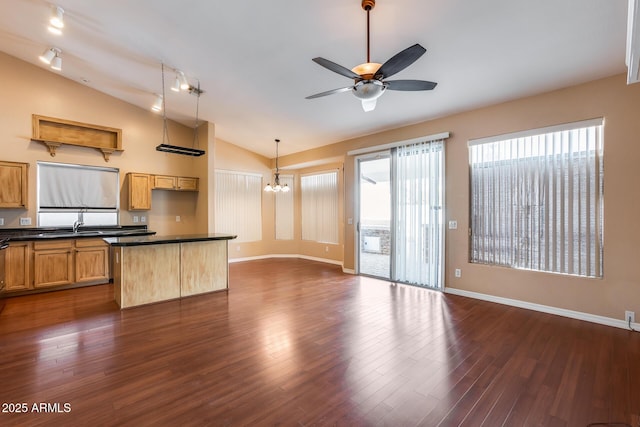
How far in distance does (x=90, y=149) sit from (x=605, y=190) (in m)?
8.43

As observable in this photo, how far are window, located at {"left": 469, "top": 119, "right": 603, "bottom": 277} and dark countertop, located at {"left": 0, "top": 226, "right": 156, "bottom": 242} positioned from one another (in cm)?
636

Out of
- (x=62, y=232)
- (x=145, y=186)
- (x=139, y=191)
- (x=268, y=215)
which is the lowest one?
(x=62, y=232)

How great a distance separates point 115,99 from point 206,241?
12.6 feet

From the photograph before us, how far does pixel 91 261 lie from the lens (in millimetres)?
5184

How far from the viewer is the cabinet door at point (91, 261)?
16.6 feet

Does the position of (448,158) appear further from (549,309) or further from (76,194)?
(76,194)

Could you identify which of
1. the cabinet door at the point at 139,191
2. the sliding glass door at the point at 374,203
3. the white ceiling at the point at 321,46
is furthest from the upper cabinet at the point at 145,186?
the sliding glass door at the point at 374,203

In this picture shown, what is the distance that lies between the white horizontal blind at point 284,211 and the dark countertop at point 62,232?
3495mm

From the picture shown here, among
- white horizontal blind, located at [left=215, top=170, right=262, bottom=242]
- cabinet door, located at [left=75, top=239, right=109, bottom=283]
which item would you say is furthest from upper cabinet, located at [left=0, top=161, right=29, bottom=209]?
white horizontal blind, located at [left=215, top=170, right=262, bottom=242]

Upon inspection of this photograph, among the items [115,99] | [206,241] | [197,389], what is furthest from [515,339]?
[115,99]

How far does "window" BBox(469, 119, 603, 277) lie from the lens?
358cm

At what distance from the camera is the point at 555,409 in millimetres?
1981

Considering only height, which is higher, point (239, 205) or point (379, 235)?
point (239, 205)

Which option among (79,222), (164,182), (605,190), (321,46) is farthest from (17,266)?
(605,190)
